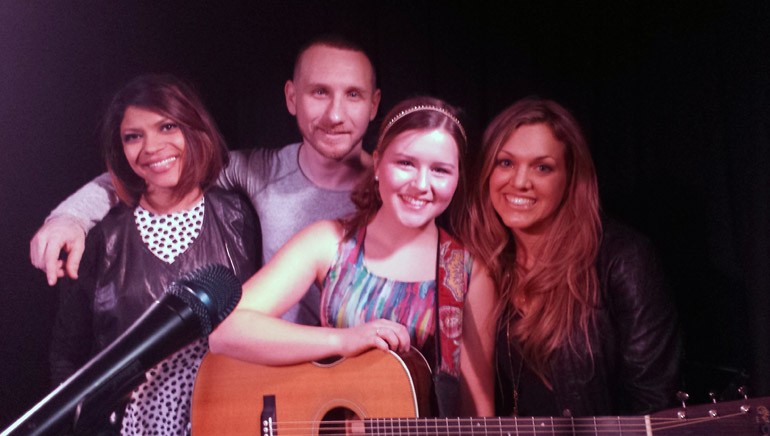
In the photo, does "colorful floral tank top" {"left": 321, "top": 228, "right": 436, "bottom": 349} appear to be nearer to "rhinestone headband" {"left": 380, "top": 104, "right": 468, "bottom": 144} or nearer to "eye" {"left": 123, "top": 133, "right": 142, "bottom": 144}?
"rhinestone headband" {"left": 380, "top": 104, "right": 468, "bottom": 144}

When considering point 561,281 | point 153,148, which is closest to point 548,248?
point 561,281

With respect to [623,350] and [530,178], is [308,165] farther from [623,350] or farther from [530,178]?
[623,350]

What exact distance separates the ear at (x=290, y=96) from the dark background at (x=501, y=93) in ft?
0.12

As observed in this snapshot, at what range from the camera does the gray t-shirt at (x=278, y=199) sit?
9.03 feet

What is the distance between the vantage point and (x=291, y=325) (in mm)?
2521

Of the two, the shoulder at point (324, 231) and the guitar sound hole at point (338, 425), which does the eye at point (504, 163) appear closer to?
the shoulder at point (324, 231)

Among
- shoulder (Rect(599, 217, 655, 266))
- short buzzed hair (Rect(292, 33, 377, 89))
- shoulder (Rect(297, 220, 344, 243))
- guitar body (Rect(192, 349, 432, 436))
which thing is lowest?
guitar body (Rect(192, 349, 432, 436))

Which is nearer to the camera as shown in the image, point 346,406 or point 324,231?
point 346,406

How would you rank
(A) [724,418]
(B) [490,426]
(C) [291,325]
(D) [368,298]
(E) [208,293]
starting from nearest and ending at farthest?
(E) [208,293], (A) [724,418], (B) [490,426], (C) [291,325], (D) [368,298]

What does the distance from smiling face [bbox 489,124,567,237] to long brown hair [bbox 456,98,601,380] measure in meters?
0.02

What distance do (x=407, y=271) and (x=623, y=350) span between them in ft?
2.76

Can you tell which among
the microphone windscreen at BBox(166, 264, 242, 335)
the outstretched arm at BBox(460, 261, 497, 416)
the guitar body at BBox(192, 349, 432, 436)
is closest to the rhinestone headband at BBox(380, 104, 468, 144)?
the outstretched arm at BBox(460, 261, 497, 416)

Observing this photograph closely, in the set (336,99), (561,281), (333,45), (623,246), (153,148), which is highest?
(333,45)

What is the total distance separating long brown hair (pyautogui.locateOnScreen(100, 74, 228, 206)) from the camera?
9.20ft
